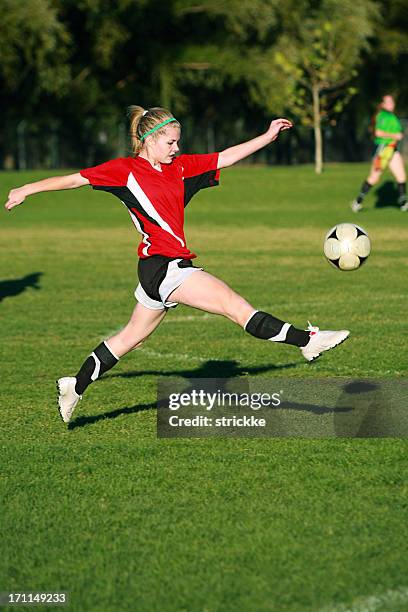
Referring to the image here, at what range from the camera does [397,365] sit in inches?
351

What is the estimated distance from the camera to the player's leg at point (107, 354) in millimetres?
6891

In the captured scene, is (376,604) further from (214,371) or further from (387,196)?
(387,196)

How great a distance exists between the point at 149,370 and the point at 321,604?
5125mm

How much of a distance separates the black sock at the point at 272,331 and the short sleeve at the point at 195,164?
3.45ft

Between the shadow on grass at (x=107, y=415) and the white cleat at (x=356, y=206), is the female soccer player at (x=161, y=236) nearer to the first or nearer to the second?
the shadow on grass at (x=107, y=415)

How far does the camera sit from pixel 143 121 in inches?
265

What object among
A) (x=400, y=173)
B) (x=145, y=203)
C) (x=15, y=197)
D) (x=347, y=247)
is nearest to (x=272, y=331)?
(x=145, y=203)

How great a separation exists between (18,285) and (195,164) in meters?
8.95

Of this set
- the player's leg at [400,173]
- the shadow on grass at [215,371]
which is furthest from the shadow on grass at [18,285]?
the player's leg at [400,173]

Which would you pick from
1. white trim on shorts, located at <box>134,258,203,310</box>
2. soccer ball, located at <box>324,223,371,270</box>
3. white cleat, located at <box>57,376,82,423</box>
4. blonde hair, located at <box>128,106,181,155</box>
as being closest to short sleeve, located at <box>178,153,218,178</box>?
blonde hair, located at <box>128,106,181,155</box>

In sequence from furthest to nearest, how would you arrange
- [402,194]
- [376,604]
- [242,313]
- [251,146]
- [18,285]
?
[402,194], [18,285], [251,146], [242,313], [376,604]

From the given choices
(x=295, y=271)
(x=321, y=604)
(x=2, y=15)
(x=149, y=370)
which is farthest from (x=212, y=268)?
(x=2, y=15)

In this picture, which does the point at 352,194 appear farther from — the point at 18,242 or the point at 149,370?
the point at 149,370

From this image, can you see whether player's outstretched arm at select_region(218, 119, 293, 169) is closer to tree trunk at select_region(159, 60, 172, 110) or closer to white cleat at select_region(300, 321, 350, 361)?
white cleat at select_region(300, 321, 350, 361)
